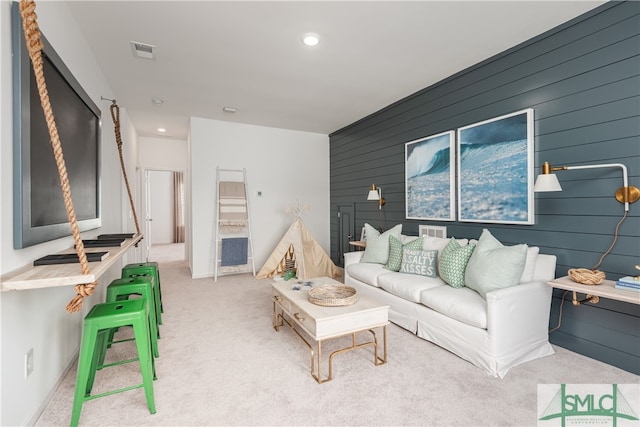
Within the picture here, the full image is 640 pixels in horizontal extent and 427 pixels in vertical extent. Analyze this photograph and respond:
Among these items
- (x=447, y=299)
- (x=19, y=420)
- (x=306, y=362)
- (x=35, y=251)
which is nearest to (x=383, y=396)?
(x=306, y=362)

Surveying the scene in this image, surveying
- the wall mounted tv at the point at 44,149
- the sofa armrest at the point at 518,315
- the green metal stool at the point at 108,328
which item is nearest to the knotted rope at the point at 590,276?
the sofa armrest at the point at 518,315

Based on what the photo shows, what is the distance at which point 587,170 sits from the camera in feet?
7.83

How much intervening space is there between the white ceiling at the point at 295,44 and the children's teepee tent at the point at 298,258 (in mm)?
2193

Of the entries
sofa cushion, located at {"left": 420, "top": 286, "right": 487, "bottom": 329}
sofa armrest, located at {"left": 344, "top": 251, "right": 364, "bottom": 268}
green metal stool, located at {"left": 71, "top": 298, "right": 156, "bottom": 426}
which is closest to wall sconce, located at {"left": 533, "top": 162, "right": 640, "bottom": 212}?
sofa cushion, located at {"left": 420, "top": 286, "right": 487, "bottom": 329}

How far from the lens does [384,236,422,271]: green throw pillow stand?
3.39m

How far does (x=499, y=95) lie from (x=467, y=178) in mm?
860

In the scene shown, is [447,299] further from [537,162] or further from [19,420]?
[19,420]

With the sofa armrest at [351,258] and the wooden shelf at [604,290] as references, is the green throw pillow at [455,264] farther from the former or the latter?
the sofa armrest at [351,258]

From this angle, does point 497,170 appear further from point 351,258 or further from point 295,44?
point 295,44

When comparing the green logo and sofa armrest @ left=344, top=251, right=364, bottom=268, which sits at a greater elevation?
sofa armrest @ left=344, top=251, right=364, bottom=268

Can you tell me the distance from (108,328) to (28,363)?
0.39 meters

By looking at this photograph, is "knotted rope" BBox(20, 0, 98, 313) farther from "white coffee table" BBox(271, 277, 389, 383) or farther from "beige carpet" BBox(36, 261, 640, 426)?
"white coffee table" BBox(271, 277, 389, 383)

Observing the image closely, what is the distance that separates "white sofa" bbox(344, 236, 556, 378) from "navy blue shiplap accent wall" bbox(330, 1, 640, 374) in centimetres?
27

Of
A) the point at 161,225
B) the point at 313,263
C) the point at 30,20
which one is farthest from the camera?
the point at 161,225
